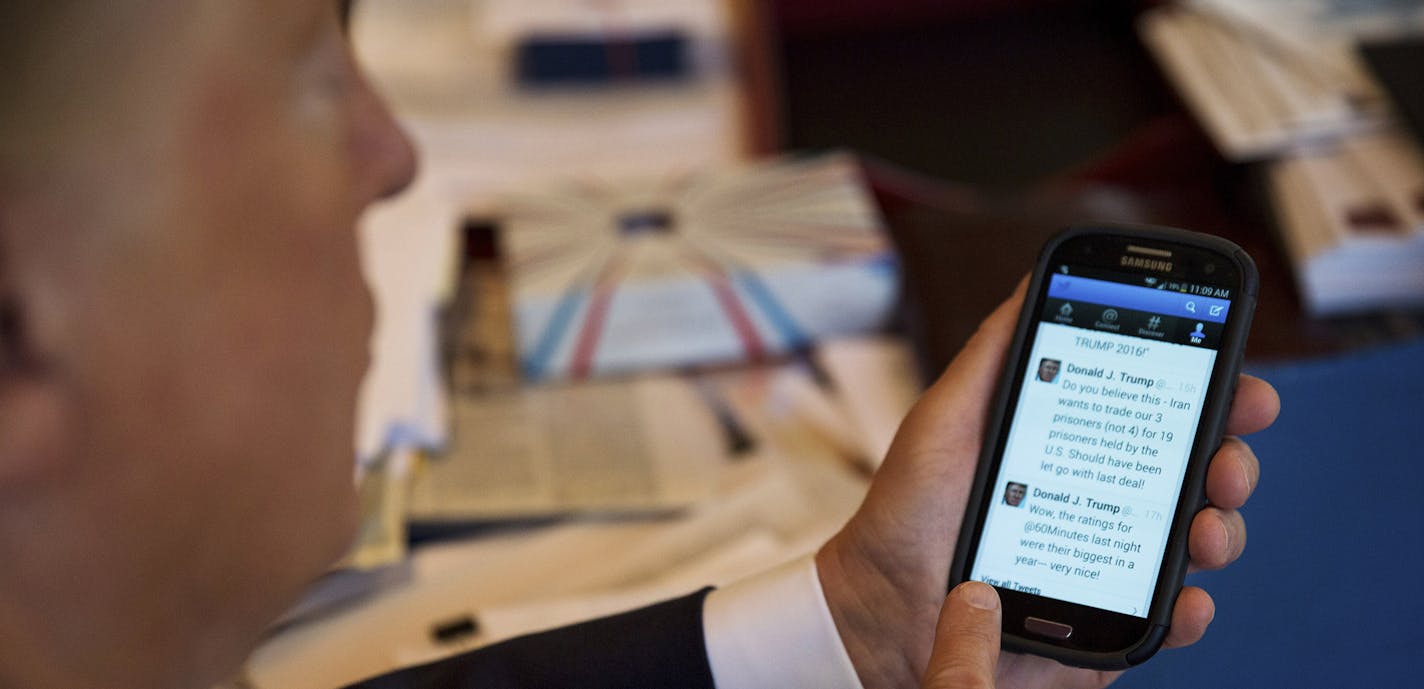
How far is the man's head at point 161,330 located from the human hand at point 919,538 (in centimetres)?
31

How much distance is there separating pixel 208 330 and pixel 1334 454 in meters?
0.71

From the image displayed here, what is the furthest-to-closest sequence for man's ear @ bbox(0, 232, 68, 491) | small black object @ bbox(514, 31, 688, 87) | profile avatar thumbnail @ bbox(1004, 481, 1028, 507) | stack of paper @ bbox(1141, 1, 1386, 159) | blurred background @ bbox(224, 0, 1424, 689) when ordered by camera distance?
1. small black object @ bbox(514, 31, 688, 87)
2. stack of paper @ bbox(1141, 1, 1386, 159)
3. blurred background @ bbox(224, 0, 1424, 689)
4. profile avatar thumbnail @ bbox(1004, 481, 1028, 507)
5. man's ear @ bbox(0, 232, 68, 491)

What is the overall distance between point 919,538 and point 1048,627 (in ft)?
0.29

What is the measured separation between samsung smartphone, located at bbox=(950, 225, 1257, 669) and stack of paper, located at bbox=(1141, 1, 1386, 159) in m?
0.52

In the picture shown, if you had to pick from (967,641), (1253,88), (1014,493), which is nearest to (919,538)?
(1014,493)

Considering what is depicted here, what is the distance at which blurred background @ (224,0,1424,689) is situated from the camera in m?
0.84

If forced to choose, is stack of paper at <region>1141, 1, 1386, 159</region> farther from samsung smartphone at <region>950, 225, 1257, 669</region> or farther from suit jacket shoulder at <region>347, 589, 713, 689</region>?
suit jacket shoulder at <region>347, 589, 713, 689</region>

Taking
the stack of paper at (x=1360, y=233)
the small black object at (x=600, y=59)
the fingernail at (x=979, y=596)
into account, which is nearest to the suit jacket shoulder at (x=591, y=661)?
the fingernail at (x=979, y=596)

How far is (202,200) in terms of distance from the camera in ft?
1.57

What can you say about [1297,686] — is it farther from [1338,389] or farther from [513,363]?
[513,363]

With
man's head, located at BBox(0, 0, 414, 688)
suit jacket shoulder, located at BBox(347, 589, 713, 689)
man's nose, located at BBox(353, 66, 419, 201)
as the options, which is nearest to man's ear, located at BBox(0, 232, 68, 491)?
man's head, located at BBox(0, 0, 414, 688)

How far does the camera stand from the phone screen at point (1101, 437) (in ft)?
2.19

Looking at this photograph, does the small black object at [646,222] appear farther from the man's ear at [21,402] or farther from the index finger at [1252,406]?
the man's ear at [21,402]

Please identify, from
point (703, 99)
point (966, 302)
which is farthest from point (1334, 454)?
point (703, 99)
